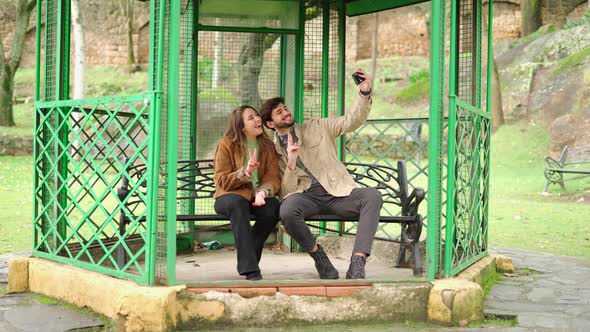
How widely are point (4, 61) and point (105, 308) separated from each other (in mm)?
18805

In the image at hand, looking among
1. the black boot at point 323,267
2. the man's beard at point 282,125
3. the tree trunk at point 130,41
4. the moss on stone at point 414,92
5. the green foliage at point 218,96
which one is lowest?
the black boot at point 323,267

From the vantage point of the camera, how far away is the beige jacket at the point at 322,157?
604 cm

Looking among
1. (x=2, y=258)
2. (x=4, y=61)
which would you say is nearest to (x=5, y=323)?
(x=2, y=258)

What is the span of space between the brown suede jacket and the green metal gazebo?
15.9 inches

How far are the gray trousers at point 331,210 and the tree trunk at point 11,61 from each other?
17760 mm

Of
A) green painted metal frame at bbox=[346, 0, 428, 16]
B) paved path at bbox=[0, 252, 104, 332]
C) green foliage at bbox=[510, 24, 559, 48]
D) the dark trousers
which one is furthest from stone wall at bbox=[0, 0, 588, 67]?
paved path at bbox=[0, 252, 104, 332]

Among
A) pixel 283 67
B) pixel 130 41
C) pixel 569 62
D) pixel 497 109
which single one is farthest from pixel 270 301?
pixel 130 41

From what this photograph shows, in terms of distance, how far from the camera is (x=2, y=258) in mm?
7961

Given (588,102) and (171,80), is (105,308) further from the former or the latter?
(588,102)

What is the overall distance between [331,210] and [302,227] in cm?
41

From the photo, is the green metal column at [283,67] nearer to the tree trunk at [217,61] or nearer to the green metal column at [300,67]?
the green metal column at [300,67]

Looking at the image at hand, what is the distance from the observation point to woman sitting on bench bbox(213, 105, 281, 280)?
18.1ft

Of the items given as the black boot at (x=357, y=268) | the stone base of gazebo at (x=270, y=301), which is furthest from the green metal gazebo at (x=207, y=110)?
the black boot at (x=357, y=268)

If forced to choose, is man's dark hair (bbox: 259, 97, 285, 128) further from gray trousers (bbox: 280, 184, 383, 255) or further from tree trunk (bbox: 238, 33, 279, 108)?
tree trunk (bbox: 238, 33, 279, 108)
